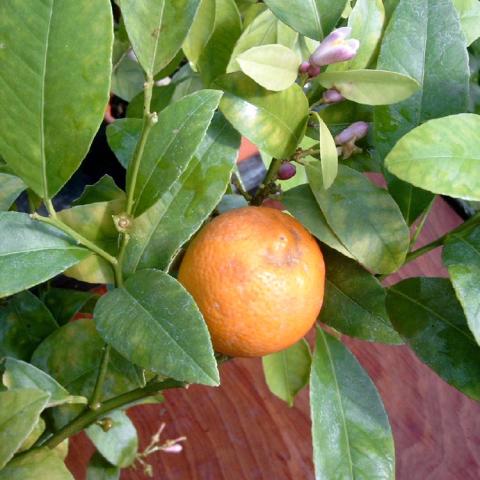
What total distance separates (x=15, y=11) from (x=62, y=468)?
1.07 feet

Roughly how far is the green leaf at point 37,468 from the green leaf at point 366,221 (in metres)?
0.27

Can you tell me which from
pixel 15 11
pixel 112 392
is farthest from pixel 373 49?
pixel 112 392

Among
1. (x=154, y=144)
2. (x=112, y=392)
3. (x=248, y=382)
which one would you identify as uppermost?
(x=154, y=144)

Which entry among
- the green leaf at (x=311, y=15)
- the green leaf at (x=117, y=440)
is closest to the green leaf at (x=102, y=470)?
the green leaf at (x=117, y=440)

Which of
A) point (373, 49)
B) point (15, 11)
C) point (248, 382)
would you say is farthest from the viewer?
point (248, 382)

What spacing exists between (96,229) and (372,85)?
0.21 metres

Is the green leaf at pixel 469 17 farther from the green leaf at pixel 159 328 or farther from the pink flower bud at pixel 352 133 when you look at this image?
the green leaf at pixel 159 328

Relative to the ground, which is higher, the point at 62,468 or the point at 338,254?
the point at 338,254

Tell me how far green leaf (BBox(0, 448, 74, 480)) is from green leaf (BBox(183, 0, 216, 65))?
1.08 feet

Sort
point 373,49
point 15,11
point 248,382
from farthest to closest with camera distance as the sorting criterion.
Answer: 1. point 248,382
2. point 373,49
3. point 15,11

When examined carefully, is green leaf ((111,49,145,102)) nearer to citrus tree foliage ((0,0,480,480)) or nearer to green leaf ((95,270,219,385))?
citrus tree foliage ((0,0,480,480))

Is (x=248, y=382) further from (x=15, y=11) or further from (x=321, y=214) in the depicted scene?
(x=15, y=11)

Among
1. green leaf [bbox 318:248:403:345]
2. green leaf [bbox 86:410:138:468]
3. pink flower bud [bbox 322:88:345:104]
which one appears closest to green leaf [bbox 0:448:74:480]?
green leaf [bbox 86:410:138:468]

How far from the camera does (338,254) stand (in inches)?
18.8
